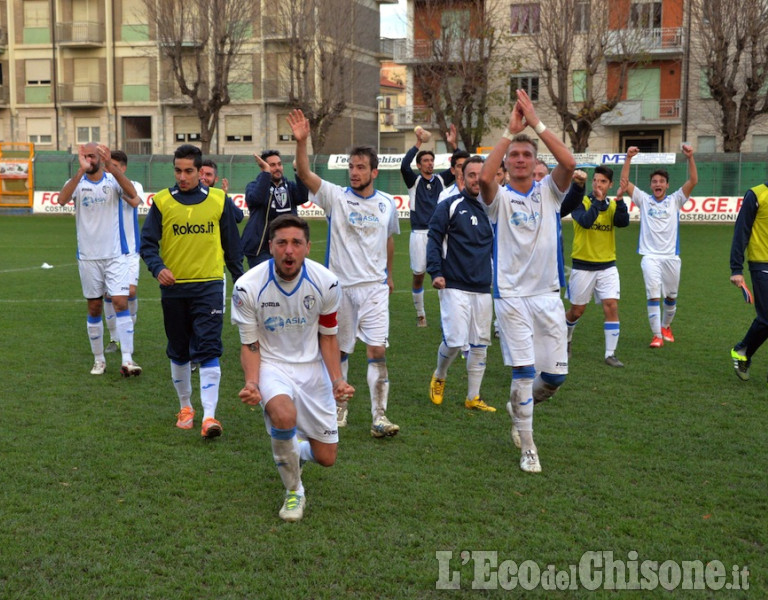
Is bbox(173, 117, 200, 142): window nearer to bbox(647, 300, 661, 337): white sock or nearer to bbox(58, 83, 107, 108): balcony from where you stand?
bbox(58, 83, 107, 108): balcony

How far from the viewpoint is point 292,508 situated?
5.04 metres

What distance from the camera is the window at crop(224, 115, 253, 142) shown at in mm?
51594

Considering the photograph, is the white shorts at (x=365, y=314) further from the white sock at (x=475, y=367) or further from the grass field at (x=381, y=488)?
the white sock at (x=475, y=367)

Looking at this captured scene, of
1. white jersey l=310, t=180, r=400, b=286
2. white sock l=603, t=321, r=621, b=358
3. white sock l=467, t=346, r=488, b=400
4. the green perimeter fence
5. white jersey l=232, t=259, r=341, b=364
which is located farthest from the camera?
the green perimeter fence

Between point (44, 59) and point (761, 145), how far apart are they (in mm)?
42858

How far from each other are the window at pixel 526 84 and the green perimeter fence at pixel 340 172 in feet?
24.8

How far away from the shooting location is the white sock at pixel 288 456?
4.98m

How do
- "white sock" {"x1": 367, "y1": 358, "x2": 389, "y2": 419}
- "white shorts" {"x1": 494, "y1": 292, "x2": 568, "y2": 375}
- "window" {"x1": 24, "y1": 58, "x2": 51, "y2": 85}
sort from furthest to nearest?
"window" {"x1": 24, "y1": 58, "x2": 51, "y2": 85}, "white sock" {"x1": 367, "y1": 358, "x2": 389, "y2": 419}, "white shorts" {"x1": 494, "y1": 292, "x2": 568, "y2": 375}

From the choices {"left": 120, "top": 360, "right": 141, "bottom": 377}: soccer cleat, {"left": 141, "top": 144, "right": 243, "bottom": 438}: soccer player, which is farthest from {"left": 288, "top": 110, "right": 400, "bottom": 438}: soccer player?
{"left": 120, "top": 360, "right": 141, "bottom": 377}: soccer cleat

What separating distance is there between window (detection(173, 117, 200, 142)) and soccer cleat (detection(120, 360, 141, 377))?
45.4 metres

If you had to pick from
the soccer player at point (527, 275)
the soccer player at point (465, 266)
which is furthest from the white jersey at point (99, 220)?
the soccer player at point (527, 275)

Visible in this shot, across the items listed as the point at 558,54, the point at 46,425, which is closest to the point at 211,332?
the point at 46,425

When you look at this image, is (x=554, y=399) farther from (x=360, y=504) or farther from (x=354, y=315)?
(x=360, y=504)

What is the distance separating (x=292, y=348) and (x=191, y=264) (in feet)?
6.32
